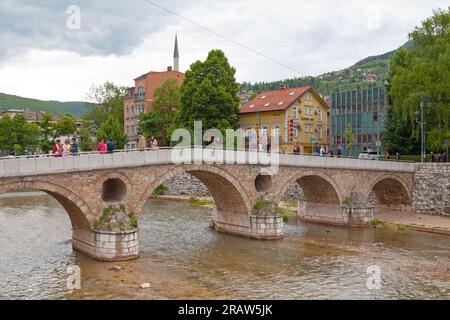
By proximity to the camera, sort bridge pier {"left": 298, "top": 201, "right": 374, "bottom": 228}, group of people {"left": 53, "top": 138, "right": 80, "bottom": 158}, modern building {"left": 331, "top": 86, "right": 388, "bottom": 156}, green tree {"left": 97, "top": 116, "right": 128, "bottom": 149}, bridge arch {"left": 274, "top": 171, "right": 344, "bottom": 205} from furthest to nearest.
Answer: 1. green tree {"left": 97, "top": 116, "right": 128, "bottom": 149}
2. modern building {"left": 331, "top": 86, "right": 388, "bottom": 156}
3. bridge pier {"left": 298, "top": 201, "right": 374, "bottom": 228}
4. bridge arch {"left": 274, "top": 171, "right": 344, "bottom": 205}
5. group of people {"left": 53, "top": 138, "right": 80, "bottom": 158}

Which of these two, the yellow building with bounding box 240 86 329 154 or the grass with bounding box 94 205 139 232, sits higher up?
the yellow building with bounding box 240 86 329 154

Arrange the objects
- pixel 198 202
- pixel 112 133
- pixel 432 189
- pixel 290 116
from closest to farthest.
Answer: pixel 432 189 → pixel 198 202 → pixel 290 116 → pixel 112 133

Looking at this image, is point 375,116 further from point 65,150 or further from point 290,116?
point 65,150

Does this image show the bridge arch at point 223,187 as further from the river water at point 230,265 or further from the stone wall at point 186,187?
the stone wall at point 186,187

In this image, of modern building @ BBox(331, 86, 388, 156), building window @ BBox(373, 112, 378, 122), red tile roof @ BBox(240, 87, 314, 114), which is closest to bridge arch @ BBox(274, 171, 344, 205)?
red tile roof @ BBox(240, 87, 314, 114)

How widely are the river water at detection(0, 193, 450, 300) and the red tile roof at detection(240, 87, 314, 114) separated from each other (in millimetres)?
20708

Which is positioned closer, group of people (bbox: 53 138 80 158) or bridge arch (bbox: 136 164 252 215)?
group of people (bbox: 53 138 80 158)

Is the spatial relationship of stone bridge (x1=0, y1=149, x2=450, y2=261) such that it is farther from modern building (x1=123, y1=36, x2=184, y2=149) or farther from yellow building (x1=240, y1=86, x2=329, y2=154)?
modern building (x1=123, y1=36, x2=184, y2=149)

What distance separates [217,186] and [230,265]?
268 inches

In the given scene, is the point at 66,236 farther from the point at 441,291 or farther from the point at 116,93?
the point at 116,93

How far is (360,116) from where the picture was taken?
56.2m

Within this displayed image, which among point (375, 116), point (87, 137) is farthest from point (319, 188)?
point (87, 137)

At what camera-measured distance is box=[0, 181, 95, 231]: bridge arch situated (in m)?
17.4

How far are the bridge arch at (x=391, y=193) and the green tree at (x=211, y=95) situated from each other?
584 inches
